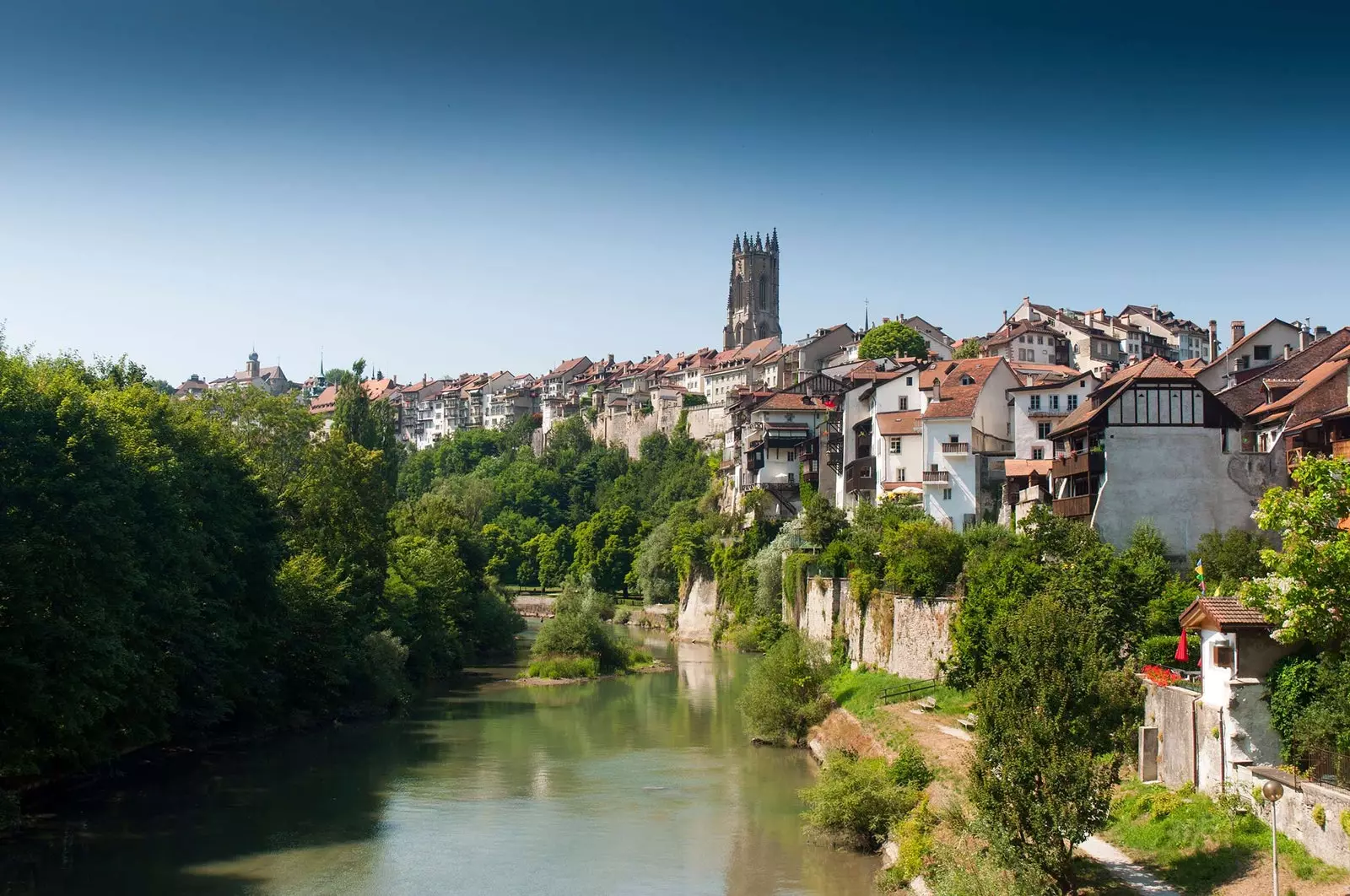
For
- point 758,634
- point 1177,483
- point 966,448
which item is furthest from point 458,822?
point 758,634

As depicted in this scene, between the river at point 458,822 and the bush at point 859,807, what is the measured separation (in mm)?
447

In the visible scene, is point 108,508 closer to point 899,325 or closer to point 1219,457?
point 1219,457

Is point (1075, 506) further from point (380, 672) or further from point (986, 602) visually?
point (380, 672)

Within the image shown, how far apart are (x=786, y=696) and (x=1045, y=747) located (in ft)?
60.2

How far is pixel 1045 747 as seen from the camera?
59.6 ft

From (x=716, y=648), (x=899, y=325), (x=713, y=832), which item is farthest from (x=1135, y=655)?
(x=899, y=325)

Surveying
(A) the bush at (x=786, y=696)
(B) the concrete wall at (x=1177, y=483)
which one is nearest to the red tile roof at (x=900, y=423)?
(B) the concrete wall at (x=1177, y=483)

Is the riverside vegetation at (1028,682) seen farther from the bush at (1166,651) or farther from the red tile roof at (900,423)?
the red tile roof at (900,423)

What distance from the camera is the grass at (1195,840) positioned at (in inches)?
666

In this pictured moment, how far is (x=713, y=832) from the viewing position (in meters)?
26.4

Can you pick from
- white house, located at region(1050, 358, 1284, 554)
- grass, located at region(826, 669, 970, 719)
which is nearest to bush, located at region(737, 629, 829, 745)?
grass, located at region(826, 669, 970, 719)

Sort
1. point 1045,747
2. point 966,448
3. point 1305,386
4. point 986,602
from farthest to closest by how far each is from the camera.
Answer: point 966,448
point 1305,386
point 986,602
point 1045,747

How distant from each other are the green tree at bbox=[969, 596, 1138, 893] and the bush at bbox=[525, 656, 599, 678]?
32877mm

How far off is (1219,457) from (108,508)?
94.3 ft
